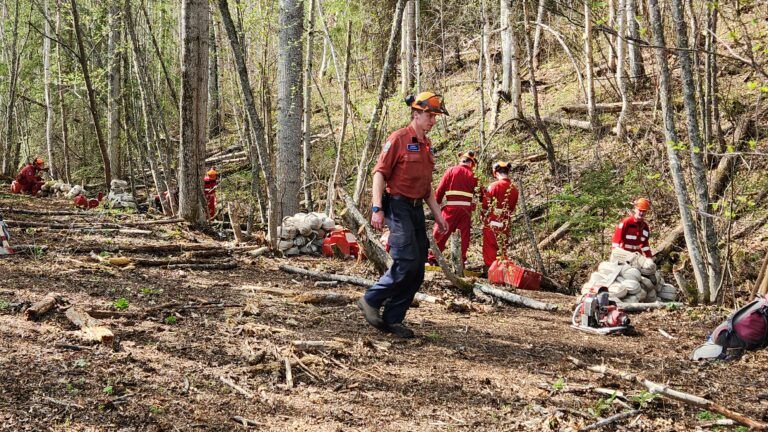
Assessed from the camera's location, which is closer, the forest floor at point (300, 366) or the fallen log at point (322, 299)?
the forest floor at point (300, 366)

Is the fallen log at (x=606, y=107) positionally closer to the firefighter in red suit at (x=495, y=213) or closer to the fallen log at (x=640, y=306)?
the firefighter in red suit at (x=495, y=213)

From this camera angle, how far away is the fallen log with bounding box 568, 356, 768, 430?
3562mm

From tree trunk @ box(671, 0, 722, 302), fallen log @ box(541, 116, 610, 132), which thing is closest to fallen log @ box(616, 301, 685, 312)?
tree trunk @ box(671, 0, 722, 302)

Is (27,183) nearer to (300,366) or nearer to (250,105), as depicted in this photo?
(250,105)

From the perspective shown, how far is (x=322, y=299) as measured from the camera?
652 centimetres

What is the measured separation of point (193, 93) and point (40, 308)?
662cm

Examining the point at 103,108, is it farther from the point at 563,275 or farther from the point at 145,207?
the point at 563,275

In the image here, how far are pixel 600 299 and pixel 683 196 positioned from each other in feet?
5.52

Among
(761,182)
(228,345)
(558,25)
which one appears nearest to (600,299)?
(228,345)

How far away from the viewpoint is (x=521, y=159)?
16.2 metres

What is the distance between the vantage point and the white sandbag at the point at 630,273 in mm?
8273

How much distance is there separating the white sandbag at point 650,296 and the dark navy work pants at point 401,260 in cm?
432

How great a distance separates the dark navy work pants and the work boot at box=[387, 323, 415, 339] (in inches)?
2.4

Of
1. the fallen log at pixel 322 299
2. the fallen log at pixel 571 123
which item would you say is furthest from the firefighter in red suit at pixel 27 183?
the fallen log at pixel 322 299
